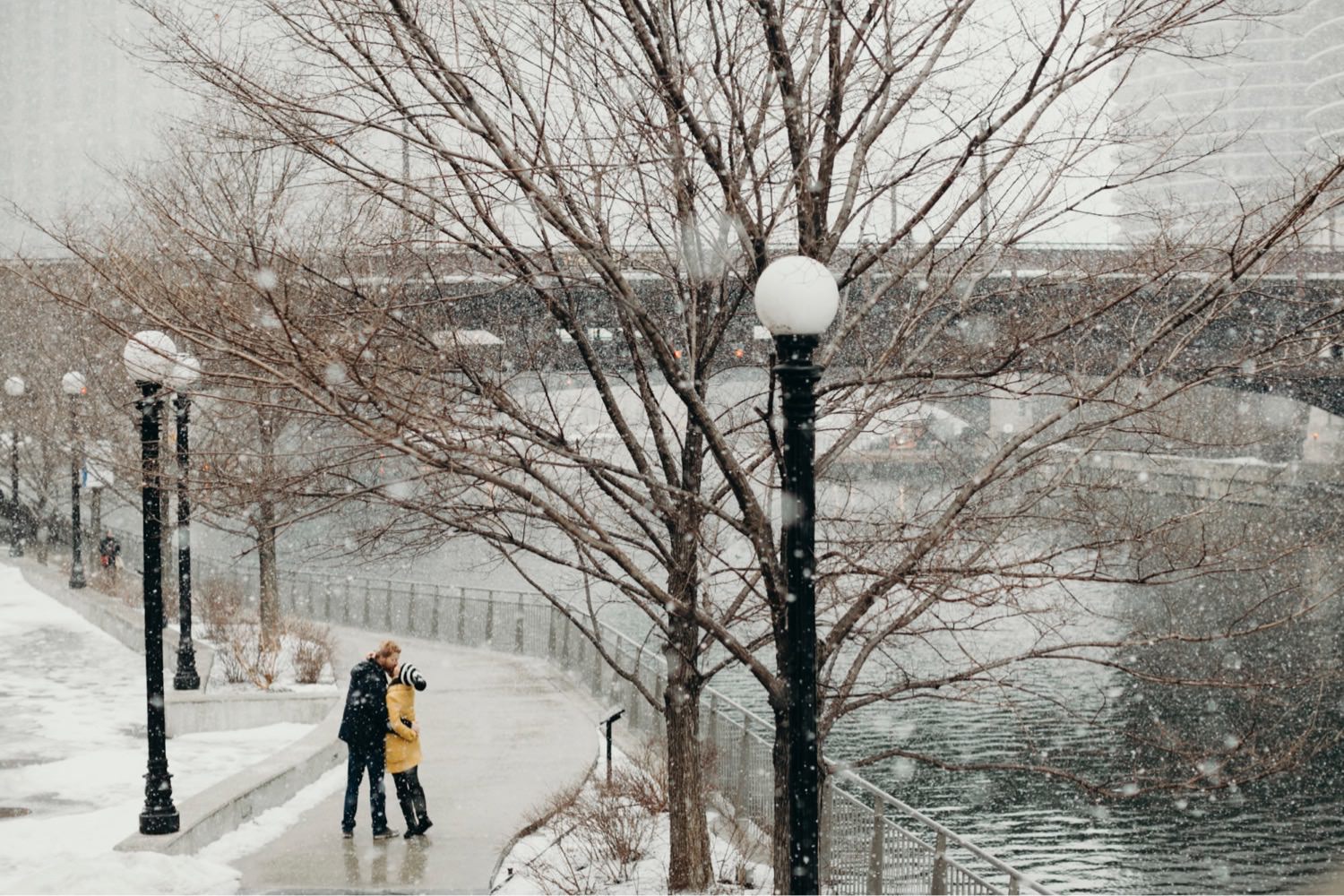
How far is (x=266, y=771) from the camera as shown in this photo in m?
10.8

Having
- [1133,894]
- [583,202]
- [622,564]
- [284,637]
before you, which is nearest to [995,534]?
[622,564]

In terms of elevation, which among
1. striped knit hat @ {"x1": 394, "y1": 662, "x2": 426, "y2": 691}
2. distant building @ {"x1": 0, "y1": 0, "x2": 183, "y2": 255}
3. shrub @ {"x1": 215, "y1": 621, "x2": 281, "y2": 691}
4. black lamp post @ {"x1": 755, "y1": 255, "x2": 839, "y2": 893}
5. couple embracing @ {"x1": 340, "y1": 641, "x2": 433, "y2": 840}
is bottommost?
shrub @ {"x1": 215, "y1": 621, "x2": 281, "y2": 691}

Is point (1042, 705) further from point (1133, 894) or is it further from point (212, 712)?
point (212, 712)

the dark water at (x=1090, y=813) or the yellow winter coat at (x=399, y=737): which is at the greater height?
the yellow winter coat at (x=399, y=737)

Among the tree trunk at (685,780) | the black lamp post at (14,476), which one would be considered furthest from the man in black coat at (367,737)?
the black lamp post at (14,476)

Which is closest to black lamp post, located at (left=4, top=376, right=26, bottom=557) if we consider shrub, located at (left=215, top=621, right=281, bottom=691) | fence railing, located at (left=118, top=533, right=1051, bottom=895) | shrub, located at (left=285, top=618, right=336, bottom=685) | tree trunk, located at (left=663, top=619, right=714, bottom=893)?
fence railing, located at (left=118, top=533, right=1051, bottom=895)

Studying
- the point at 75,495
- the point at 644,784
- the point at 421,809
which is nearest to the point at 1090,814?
the point at 644,784

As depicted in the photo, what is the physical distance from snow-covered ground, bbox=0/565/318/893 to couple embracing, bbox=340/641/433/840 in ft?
3.17

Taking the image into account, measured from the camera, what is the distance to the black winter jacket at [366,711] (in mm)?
9664

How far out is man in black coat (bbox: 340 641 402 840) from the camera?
9.66 m

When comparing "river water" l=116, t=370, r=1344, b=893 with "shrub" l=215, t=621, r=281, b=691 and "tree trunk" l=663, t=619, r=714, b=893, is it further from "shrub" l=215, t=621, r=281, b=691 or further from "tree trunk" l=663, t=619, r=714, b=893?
"tree trunk" l=663, t=619, r=714, b=893

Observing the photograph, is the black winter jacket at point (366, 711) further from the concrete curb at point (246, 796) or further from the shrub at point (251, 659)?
the shrub at point (251, 659)

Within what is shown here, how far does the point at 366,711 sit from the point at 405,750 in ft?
1.38

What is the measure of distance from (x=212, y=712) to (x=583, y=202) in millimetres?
9183
